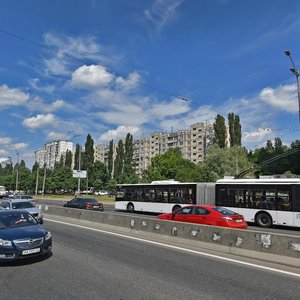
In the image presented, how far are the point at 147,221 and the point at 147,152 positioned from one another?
145530 millimetres

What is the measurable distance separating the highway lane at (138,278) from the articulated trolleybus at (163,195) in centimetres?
1519

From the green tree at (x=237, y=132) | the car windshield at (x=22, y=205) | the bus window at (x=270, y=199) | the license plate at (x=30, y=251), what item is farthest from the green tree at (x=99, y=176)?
the license plate at (x=30, y=251)

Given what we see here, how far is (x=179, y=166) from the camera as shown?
9950 cm

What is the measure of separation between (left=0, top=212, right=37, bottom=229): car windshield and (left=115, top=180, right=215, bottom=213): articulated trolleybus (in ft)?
53.7

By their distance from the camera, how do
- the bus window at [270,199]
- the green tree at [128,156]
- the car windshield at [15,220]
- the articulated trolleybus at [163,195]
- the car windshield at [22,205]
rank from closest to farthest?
1. the car windshield at [15,220]
2. the car windshield at [22,205]
3. the bus window at [270,199]
4. the articulated trolleybus at [163,195]
5. the green tree at [128,156]

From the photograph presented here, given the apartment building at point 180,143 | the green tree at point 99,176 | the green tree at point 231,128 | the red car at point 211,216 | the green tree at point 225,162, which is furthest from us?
the apartment building at point 180,143

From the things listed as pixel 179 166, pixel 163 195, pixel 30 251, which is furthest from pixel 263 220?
pixel 179 166

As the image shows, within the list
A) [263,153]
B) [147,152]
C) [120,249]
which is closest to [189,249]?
[120,249]

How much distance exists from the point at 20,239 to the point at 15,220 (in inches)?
60.0

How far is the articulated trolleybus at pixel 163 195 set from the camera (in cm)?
2572

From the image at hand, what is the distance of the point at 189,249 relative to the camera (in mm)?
11344

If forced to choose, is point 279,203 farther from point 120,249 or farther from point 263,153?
point 263,153

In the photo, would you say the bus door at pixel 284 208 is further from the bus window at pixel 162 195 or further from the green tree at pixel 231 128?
the green tree at pixel 231 128

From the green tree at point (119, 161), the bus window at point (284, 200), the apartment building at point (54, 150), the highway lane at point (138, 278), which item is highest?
the apartment building at point (54, 150)
